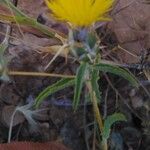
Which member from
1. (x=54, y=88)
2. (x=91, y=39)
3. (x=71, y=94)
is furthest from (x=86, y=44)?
(x=71, y=94)

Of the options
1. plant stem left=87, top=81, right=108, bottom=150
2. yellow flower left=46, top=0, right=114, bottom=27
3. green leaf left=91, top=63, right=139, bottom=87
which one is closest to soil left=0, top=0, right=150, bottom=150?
plant stem left=87, top=81, right=108, bottom=150

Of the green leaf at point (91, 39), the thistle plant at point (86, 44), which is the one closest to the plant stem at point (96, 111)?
the thistle plant at point (86, 44)

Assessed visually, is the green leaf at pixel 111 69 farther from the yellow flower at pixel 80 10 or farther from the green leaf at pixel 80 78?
the yellow flower at pixel 80 10

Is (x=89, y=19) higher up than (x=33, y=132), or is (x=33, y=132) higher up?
(x=89, y=19)

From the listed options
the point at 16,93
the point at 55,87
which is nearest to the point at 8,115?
the point at 16,93

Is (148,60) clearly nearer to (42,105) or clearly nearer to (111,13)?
(111,13)

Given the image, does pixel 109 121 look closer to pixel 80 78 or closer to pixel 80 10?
pixel 80 78
